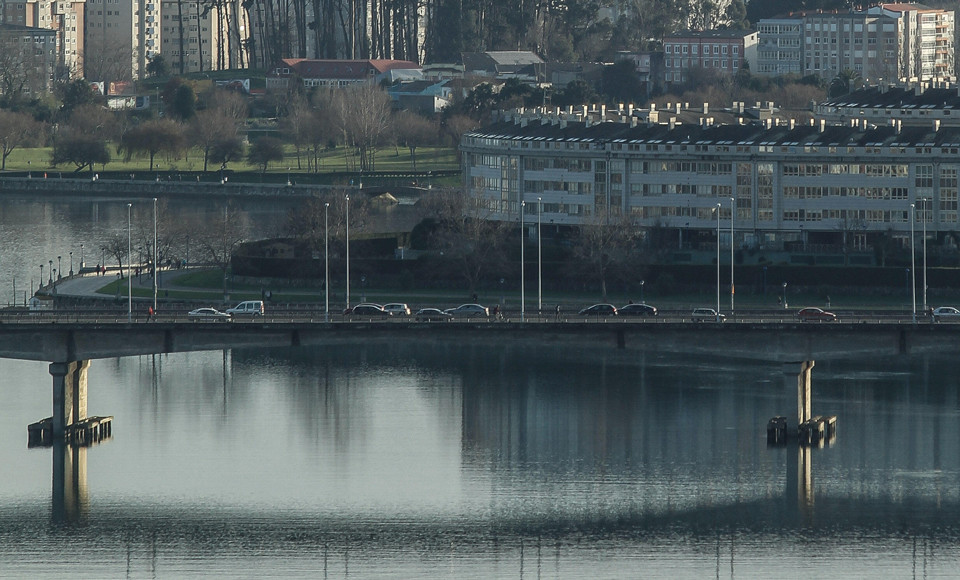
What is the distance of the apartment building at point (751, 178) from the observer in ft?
349

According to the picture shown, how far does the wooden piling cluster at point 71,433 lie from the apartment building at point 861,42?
11620 centimetres

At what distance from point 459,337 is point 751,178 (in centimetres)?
3746

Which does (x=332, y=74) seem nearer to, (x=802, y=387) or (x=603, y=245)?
(x=603, y=245)

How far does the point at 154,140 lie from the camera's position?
558ft

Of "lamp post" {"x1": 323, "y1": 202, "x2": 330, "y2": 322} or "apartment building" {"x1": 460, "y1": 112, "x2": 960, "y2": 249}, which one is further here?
"apartment building" {"x1": 460, "y1": 112, "x2": 960, "y2": 249}

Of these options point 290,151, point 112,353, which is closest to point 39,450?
point 112,353

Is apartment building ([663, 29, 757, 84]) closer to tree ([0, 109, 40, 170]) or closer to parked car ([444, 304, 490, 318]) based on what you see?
tree ([0, 109, 40, 170])

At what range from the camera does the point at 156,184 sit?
16325 centimetres

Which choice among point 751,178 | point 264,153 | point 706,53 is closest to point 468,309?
point 751,178

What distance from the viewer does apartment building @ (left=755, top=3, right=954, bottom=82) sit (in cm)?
18625

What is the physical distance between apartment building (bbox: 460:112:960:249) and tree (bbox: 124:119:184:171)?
60.0 meters

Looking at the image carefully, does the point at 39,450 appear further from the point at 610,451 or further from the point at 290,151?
the point at 290,151

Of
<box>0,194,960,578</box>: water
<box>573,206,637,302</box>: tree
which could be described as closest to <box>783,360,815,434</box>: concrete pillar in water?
<box>0,194,960,578</box>: water

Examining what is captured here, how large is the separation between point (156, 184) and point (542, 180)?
55768mm
